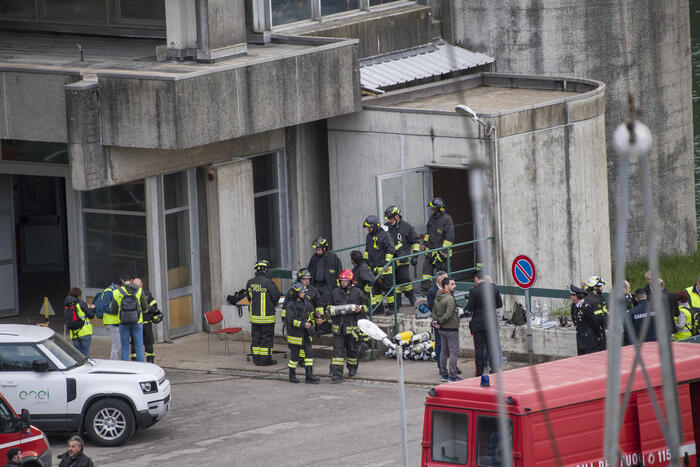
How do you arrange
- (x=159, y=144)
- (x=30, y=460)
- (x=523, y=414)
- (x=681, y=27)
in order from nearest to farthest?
(x=523, y=414)
(x=30, y=460)
(x=159, y=144)
(x=681, y=27)

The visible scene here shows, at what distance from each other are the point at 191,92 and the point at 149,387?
6058 millimetres

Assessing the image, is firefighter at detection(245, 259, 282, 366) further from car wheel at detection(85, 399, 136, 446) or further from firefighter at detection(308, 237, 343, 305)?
car wheel at detection(85, 399, 136, 446)

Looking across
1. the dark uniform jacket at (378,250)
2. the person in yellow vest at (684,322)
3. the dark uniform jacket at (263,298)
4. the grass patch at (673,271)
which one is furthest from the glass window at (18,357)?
the grass patch at (673,271)

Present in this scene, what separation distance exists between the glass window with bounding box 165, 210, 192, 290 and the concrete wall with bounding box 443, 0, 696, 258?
812cm

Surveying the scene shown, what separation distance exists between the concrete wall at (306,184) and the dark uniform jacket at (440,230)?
3928mm

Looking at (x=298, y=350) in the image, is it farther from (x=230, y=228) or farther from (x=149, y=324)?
(x=230, y=228)

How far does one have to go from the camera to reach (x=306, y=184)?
26281 millimetres

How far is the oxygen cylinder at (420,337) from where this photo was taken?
71.5 ft

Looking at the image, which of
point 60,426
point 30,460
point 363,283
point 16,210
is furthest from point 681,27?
point 30,460

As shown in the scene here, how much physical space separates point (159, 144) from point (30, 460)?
8096mm

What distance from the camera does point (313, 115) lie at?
964 inches

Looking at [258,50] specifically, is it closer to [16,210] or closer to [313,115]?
[313,115]

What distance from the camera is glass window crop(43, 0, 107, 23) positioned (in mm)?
27984

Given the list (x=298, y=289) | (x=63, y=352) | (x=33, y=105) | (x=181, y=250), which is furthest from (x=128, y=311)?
(x=33, y=105)
